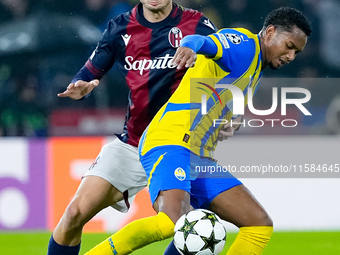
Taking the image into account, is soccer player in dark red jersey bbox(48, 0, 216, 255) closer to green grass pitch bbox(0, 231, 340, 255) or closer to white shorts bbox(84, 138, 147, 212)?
white shorts bbox(84, 138, 147, 212)

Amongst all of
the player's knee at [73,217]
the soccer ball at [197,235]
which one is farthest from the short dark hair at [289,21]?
the player's knee at [73,217]

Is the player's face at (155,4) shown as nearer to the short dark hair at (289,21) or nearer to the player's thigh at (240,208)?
the short dark hair at (289,21)

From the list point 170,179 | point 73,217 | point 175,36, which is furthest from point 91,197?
point 175,36

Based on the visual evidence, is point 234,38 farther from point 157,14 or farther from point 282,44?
point 157,14

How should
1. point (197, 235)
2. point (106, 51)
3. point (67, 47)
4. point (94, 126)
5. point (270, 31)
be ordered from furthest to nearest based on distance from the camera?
1. point (67, 47)
2. point (94, 126)
3. point (106, 51)
4. point (270, 31)
5. point (197, 235)

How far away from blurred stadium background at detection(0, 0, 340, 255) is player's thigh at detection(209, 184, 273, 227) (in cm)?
172

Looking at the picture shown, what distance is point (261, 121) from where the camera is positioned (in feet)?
24.6

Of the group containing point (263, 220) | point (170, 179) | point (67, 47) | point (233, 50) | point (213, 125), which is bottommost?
point (67, 47)

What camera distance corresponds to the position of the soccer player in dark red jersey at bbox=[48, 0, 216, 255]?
3967 millimetres

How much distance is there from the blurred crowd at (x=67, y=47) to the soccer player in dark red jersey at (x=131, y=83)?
11.0 ft

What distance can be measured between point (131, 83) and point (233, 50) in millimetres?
809

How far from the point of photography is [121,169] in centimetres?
404

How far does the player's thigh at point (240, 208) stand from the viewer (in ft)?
12.1

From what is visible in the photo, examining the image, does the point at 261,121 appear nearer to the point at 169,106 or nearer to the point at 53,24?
the point at 53,24
